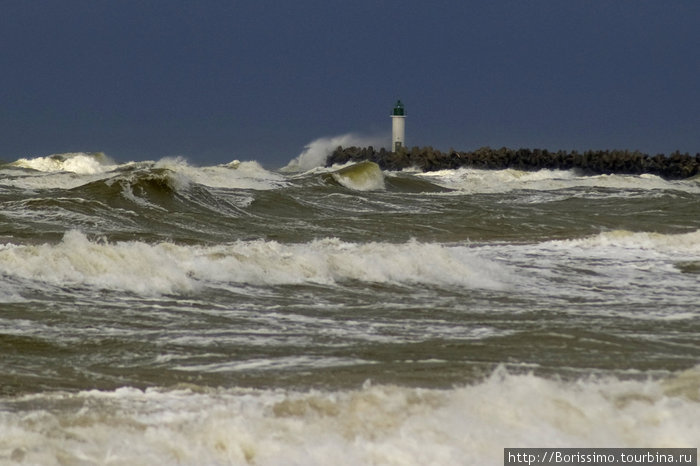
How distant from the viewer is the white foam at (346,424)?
3.78 meters

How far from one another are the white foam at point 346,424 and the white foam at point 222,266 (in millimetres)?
4289

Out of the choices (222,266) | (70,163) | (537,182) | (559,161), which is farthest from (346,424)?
(70,163)

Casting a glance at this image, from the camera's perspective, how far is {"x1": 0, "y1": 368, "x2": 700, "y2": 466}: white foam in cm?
378

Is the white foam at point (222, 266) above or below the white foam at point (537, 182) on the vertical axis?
below

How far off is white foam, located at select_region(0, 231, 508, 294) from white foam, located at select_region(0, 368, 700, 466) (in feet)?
14.1

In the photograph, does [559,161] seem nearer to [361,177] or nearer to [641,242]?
[361,177]

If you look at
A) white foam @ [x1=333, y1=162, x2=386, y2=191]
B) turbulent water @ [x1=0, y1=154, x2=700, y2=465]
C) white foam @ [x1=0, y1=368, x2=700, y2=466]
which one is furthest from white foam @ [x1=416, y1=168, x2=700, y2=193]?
white foam @ [x1=0, y1=368, x2=700, y2=466]

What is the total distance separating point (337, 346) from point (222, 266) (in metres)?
3.74

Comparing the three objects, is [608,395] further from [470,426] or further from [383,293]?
[383,293]

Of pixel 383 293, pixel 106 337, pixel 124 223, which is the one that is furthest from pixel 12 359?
pixel 124 223

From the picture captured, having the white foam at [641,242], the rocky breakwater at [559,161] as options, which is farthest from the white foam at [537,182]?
the white foam at [641,242]

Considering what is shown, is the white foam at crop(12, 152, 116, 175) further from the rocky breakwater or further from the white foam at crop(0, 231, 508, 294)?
the white foam at crop(0, 231, 508, 294)

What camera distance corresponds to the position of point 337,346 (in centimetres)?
632

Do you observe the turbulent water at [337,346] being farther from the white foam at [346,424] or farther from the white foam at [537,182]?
the white foam at [537,182]
